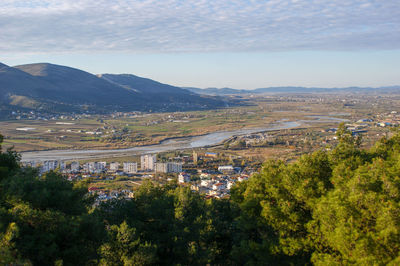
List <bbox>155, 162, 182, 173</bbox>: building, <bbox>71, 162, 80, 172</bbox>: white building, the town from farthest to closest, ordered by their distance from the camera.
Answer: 1. <bbox>71, 162, 80, 172</bbox>: white building
2. <bbox>155, 162, 182, 173</bbox>: building
3. the town

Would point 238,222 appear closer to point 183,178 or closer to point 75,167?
point 183,178

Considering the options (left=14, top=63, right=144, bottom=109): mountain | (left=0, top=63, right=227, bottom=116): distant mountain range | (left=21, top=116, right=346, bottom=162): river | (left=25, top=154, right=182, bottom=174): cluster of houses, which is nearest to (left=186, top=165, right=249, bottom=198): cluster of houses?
(left=25, top=154, right=182, bottom=174): cluster of houses

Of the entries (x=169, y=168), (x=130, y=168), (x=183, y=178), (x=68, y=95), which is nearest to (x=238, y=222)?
(x=183, y=178)

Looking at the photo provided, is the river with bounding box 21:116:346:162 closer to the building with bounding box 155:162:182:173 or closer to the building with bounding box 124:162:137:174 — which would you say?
the building with bounding box 124:162:137:174

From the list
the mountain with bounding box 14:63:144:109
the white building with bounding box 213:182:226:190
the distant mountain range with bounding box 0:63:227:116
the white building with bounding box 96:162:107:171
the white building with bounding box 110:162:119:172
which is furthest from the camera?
the mountain with bounding box 14:63:144:109

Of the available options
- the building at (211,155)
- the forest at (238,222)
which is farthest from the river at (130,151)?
the forest at (238,222)
